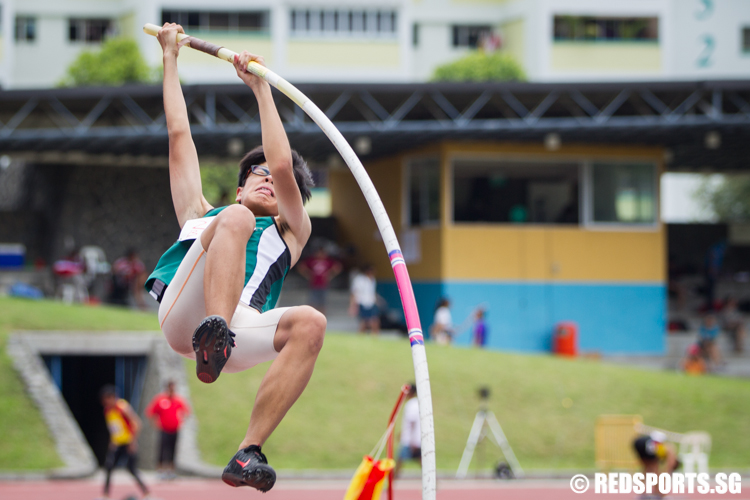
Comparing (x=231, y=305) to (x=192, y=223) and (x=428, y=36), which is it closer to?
(x=192, y=223)

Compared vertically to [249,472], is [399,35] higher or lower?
higher

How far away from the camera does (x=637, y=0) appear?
3775 centimetres

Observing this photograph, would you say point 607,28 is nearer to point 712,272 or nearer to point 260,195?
point 712,272

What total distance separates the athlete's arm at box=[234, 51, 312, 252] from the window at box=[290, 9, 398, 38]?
30.5 metres

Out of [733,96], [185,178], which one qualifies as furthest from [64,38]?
[185,178]

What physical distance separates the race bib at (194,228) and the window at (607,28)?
3410 centimetres

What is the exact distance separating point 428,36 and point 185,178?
38.2 metres

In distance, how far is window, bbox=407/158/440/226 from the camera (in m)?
25.9

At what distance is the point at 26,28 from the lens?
129 feet

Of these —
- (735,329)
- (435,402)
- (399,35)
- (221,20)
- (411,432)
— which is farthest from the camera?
(221,20)

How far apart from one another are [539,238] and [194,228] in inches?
865

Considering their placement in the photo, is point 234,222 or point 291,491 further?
point 291,491

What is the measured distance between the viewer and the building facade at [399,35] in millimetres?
34688

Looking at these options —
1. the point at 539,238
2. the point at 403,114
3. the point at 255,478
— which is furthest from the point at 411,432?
the point at 255,478
